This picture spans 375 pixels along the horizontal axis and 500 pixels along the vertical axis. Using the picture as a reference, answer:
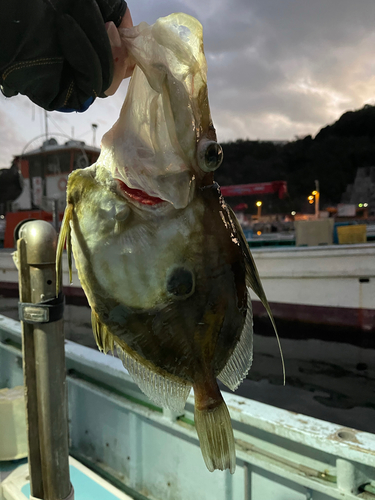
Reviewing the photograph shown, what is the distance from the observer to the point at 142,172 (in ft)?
2.98

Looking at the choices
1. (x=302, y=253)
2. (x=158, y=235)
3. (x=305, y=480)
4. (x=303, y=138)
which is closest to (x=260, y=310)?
(x=302, y=253)

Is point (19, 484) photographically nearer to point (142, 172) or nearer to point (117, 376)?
point (117, 376)

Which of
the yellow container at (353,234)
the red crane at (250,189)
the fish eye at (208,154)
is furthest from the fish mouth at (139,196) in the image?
the red crane at (250,189)

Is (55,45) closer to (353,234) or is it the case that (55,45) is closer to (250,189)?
(353,234)

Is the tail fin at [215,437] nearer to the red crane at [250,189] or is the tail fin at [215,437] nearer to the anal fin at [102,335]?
the anal fin at [102,335]

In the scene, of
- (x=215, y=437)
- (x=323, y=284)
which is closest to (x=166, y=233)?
(x=215, y=437)

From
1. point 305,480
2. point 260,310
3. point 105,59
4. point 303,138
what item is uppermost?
point 303,138

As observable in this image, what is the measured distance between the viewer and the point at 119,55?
2.97 feet

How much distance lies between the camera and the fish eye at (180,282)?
94cm

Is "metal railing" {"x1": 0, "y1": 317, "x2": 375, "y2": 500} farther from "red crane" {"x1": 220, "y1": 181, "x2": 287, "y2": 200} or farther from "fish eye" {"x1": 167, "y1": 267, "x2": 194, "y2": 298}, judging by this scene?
"red crane" {"x1": 220, "y1": 181, "x2": 287, "y2": 200}

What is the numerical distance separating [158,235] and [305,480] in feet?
5.16

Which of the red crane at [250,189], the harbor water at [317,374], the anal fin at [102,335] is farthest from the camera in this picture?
the red crane at [250,189]

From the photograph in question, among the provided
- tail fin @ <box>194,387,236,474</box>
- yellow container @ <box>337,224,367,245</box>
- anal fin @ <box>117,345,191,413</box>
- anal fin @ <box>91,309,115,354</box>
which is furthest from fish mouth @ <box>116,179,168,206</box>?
yellow container @ <box>337,224,367,245</box>

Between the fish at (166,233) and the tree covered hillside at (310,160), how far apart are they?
6151cm
